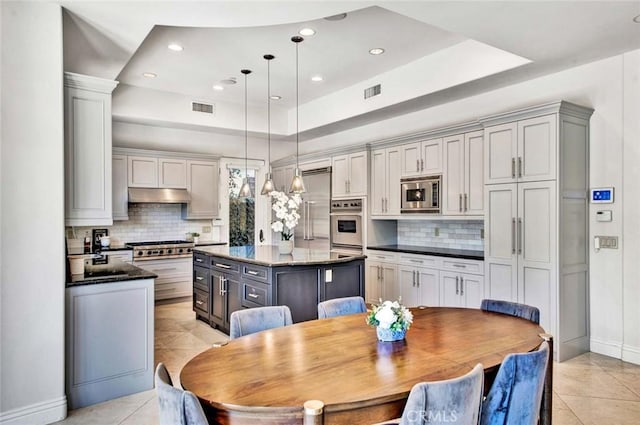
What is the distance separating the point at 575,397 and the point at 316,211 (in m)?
4.63

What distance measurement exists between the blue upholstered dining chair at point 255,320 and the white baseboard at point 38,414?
57.2 inches

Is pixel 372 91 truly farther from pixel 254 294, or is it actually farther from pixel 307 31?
pixel 254 294

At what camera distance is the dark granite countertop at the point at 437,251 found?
15.7 feet

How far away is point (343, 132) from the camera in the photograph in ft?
23.8

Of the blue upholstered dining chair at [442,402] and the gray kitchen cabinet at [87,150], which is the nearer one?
the blue upholstered dining chair at [442,402]

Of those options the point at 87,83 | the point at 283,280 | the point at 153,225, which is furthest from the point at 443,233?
the point at 153,225

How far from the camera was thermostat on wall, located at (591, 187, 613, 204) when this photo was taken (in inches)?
157

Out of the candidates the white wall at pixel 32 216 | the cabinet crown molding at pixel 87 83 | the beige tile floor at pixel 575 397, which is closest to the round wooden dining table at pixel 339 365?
the beige tile floor at pixel 575 397

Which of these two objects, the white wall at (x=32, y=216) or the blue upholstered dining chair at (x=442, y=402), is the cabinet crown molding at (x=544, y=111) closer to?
the blue upholstered dining chair at (x=442, y=402)

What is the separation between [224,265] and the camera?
483cm

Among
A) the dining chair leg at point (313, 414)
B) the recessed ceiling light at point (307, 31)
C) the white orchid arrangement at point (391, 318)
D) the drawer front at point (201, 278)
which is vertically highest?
the recessed ceiling light at point (307, 31)

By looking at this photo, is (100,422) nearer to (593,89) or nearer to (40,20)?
(40,20)

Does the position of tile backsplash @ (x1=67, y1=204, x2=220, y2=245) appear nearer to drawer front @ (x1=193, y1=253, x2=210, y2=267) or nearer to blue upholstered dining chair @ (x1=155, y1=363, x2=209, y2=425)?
drawer front @ (x1=193, y1=253, x2=210, y2=267)

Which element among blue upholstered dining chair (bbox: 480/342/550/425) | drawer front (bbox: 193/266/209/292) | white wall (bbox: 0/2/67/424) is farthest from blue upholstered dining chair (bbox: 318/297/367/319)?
drawer front (bbox: 193/266/209/292)
